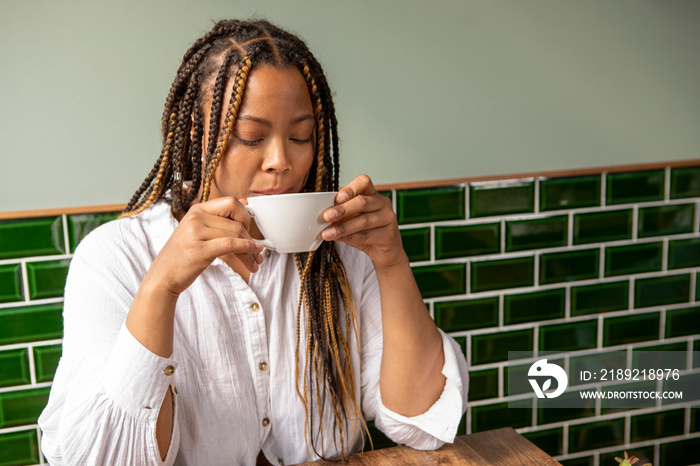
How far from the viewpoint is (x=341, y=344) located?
4.10ft

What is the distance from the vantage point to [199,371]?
3.72 feet

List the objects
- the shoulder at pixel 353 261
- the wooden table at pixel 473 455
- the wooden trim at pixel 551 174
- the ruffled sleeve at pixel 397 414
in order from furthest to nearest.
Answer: the wooden trim at pixel 551 174
the shoulder at pixel 353 261
the ruffled sleeve at pixel 397 414
the wooden table at pixel 473 455

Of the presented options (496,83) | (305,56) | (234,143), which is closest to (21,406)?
(234,143)

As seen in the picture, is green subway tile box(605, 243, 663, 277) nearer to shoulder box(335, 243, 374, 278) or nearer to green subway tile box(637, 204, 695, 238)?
green subway tile box(637, 204, 695, 238)

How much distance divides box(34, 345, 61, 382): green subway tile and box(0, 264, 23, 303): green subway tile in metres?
0.14

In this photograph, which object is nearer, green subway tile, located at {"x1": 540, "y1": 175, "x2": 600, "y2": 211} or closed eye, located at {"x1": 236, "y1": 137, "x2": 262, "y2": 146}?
closed eye, located at {"x1": 236, "y1": 137, "x2": 262, "y2": 146}

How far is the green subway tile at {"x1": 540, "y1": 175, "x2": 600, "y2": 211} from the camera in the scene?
72.5 inches

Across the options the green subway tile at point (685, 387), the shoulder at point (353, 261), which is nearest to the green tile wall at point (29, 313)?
the shoulder at point (353, 261)

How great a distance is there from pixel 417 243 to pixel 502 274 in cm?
30

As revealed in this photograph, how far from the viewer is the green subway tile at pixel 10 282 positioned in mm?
1474

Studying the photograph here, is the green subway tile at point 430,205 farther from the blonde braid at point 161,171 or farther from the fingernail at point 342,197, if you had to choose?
the fingernail at point 342,197

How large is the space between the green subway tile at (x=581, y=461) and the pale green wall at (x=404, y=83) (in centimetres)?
98

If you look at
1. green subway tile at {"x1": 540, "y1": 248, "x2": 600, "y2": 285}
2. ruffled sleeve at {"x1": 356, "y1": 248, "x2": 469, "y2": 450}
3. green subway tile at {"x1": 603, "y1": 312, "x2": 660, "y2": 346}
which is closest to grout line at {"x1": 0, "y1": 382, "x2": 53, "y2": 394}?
ruffled sleeve at {"x1": 356, "y1": 248, "x2": 469, "y2": 450}

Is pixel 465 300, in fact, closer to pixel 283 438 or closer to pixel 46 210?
pixel 283 438
